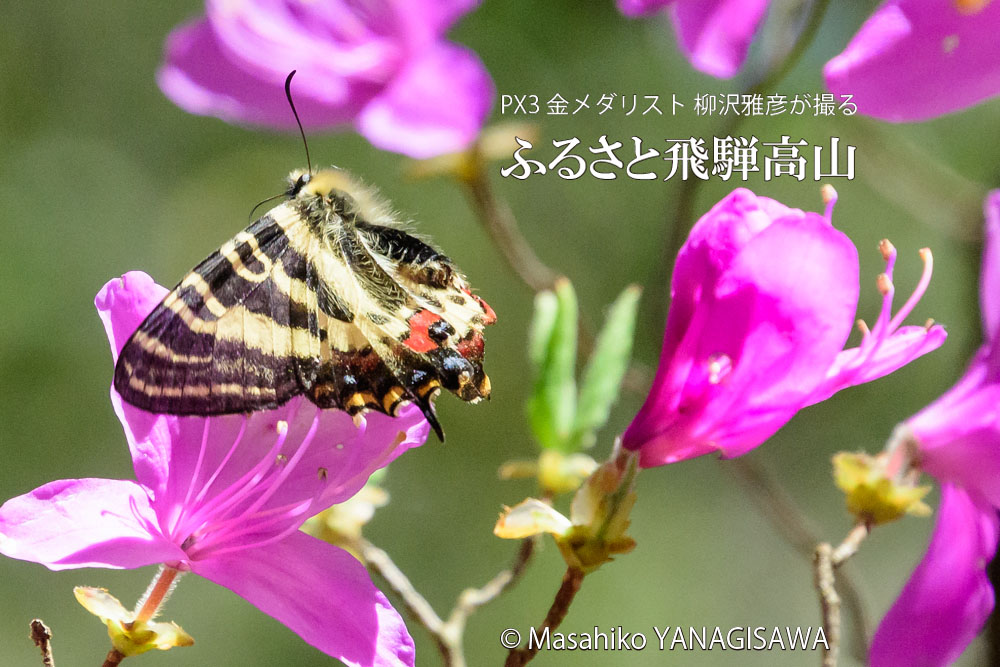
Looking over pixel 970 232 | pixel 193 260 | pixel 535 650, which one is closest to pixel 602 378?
pixel 535 650

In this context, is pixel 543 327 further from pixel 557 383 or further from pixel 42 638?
pixel 42 638

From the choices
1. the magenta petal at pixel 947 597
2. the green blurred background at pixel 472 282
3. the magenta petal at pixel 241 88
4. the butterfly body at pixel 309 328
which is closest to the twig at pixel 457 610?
the butterfly body at pixel 309 328

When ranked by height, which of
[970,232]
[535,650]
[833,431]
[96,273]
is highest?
[96,273]

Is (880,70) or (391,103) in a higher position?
(391,103)

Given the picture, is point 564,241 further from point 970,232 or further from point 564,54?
point 970,232

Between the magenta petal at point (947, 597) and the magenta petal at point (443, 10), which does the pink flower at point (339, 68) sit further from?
the magenta petal at point (947, 597)

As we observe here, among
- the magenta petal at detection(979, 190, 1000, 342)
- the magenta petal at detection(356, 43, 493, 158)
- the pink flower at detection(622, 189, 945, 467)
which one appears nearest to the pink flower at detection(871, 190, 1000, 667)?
the magenta petal at detection(979, 190, 1000, 342)

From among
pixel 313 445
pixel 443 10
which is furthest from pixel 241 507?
pixel 443 10
